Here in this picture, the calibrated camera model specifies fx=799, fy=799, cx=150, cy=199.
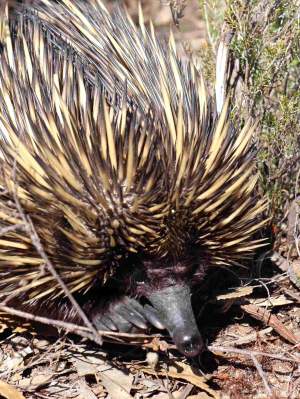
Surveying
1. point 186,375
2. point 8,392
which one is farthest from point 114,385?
point 8,392

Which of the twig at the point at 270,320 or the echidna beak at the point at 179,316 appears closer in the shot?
the echidna beak at the point at 179,316

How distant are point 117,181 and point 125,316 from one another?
0.66 meters

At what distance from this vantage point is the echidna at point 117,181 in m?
2.79

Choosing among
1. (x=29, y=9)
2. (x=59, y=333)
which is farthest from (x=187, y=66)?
(x=59, y=333)

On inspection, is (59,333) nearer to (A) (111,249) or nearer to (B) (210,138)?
(A) (111,249)

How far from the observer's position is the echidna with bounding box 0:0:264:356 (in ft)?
9.16

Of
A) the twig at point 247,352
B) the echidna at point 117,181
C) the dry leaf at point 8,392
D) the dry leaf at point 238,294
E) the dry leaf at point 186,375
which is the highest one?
the echidna at point 117,181

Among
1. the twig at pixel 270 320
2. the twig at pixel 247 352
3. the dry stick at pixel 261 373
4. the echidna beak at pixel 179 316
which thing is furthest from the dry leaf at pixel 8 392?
the twig at pixel 270 320

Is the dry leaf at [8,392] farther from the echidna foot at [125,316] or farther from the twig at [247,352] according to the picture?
the twig at [247,352]

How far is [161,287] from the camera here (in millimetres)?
3031

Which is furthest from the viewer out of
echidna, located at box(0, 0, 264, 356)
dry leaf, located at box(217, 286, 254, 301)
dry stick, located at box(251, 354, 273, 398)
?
dry leaf, located at box(217, 286, 254, 301)

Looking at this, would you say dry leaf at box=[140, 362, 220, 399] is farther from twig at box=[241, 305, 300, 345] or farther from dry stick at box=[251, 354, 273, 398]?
twig at box=[241, 305, 300, 345]

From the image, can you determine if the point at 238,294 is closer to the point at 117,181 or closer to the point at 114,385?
the point at 114,385

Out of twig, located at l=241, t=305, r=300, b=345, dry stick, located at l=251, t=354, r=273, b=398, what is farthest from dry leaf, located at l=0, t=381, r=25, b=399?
twig, located at l=241, t=305, r=300, b=345
